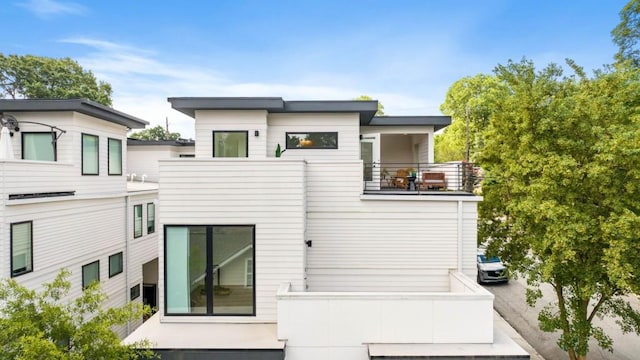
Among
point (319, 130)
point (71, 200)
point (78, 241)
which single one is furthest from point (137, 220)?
point (319, 130)

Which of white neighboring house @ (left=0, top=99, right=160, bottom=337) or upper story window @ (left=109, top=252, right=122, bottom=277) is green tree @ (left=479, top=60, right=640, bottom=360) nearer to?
white neighboring house @ (left=0, top=99, right=160, bottom=337)

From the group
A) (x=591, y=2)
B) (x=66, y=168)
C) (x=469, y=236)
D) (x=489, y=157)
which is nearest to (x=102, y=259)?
(x=66, y=168)

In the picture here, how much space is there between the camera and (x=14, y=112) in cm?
932

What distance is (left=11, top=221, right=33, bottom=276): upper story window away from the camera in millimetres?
7457

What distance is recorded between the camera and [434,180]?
9.82m

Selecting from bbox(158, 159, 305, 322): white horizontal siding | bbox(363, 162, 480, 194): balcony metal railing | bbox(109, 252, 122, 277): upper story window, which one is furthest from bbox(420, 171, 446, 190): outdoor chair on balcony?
bbox(109, 252, 122, 277): upper story window

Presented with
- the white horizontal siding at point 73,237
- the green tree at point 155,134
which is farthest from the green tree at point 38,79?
the white horizontal siding at point 73,237

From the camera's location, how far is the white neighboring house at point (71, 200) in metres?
7.62

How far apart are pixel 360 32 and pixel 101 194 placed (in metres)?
18.5

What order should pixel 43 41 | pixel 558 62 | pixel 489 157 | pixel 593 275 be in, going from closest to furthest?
1. pixel 593 275
2. pixel 558 62
3. pixel 489 157
4. pixel 43 41

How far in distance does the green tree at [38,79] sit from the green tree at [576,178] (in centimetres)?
3493

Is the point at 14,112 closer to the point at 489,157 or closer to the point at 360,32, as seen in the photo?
the point at 489,157

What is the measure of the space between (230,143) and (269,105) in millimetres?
1633

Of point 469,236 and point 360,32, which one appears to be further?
point 360,32
